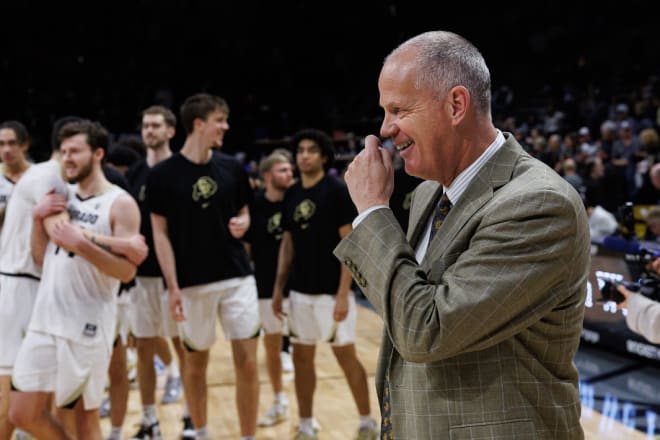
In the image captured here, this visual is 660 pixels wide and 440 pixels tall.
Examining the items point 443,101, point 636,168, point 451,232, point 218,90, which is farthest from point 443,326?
point 218,90

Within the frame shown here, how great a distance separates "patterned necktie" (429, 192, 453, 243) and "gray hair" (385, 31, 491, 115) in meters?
0.24

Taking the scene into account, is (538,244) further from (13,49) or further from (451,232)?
(13,49)

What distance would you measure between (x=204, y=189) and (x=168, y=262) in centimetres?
53

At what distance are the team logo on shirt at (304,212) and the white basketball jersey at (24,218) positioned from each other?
1.60 metres

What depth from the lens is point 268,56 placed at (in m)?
19.6

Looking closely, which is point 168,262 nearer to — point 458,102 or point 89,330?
point 89,330

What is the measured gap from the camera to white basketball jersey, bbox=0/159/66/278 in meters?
4.29

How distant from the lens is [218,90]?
1861 cm

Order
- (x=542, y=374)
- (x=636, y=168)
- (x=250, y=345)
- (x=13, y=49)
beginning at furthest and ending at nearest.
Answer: (x=13, y=49) < (x=636, y=168) < (x=250, y=345) < (x=542, y=374)

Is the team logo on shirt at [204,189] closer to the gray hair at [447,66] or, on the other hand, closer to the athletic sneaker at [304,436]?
the athletic sneaker at [304,436]

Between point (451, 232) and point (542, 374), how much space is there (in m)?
0.37

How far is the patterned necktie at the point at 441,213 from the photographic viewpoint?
6.00 ft

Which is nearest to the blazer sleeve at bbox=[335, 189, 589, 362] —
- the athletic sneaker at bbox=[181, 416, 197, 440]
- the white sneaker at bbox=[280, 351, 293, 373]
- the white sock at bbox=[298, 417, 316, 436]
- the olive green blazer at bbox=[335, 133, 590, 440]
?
the olive green blazer at bbox=[335, 133, 590, 440]

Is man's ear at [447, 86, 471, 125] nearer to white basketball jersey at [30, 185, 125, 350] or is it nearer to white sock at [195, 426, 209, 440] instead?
white basketball jersey at [30, 185, 125, 350]
